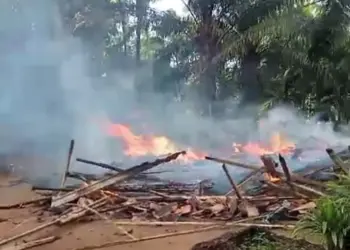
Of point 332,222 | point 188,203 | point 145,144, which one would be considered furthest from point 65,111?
point 332,222

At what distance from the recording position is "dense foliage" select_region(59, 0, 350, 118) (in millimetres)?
15164

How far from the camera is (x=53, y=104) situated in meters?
20.8

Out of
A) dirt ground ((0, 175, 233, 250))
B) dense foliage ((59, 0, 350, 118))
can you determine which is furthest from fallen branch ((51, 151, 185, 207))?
dense foliage ((59, 0, 350, 118))

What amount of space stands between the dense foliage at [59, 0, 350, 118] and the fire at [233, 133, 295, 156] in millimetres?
1382

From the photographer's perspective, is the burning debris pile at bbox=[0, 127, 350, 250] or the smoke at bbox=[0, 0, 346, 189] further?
the smoke at bbox=[0, 0, 346, 189]

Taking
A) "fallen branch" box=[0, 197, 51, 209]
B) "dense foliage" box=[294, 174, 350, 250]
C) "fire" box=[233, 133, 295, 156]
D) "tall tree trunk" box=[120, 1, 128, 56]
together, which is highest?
"tall tree trunk" box=[120, 1, 128, 56]

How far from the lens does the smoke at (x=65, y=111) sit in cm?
1841

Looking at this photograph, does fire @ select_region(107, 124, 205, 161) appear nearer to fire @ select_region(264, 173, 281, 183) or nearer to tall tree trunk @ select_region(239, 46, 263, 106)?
tall tree trunk @ select_region(239, 46, 263, 106)

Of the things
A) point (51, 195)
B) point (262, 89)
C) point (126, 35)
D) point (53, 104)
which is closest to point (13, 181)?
point (51, 195)

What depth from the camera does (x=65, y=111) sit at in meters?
20.8

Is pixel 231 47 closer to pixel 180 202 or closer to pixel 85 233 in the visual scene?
pixel 180 202

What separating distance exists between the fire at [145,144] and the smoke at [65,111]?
0.36 meters

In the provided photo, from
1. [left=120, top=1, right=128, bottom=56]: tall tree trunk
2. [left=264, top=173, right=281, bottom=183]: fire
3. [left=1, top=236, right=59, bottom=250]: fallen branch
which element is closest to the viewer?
[left=1, top=236, right=59, bottom=250]: fallen branch

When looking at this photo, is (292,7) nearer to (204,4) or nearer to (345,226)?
(204,4)
